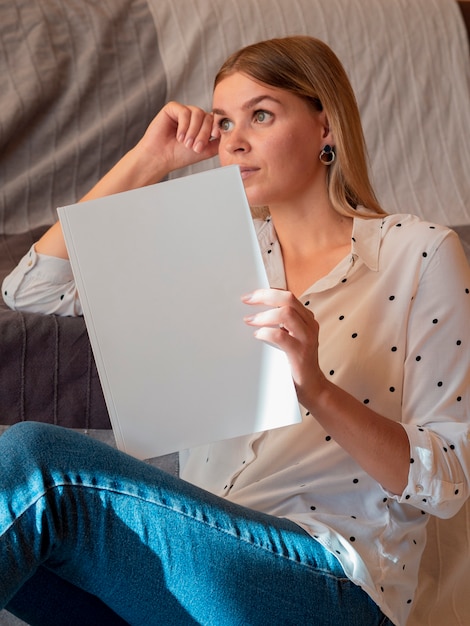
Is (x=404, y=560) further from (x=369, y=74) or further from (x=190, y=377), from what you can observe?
(x=369, y=74)

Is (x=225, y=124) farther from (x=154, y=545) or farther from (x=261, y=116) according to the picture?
(x=154, y=545)

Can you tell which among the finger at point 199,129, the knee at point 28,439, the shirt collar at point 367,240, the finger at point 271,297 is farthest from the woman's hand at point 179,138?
the knee at point 28,439

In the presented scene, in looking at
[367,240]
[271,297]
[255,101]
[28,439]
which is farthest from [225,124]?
[28,439]

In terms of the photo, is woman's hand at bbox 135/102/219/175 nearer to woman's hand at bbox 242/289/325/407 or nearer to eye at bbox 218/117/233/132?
eye at bbox 218/117/233/132

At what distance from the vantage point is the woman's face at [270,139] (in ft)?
3.73

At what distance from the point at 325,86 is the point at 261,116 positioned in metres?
0.10

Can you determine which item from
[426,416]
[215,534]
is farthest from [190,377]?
[426,416]

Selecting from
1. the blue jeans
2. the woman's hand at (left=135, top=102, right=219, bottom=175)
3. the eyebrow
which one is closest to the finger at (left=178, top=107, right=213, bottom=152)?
the woman's hand at (left=135, top=102, right=219, bottom=175)

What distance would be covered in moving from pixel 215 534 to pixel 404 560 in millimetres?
258

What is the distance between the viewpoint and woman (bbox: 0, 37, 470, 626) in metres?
0.86

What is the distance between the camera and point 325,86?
117cm

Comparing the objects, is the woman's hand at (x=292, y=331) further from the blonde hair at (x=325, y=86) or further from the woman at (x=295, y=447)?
the blonde hair at (x=325, y=86)

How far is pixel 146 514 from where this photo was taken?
863mm

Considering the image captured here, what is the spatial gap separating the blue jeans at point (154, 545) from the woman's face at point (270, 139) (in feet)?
1.42
